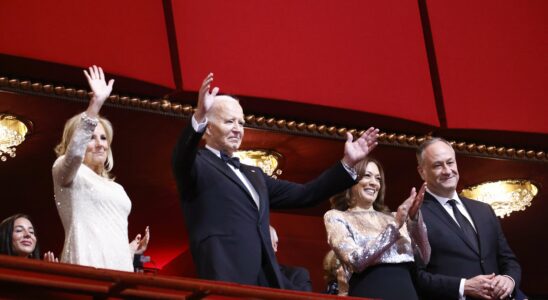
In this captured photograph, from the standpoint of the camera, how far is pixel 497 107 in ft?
20.5

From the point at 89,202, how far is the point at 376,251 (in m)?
1.05

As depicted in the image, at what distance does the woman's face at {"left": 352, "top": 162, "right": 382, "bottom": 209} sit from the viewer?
4.67 m

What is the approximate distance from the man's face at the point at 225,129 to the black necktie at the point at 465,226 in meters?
1.00

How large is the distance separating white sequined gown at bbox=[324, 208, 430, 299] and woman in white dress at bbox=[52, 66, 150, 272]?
826mm

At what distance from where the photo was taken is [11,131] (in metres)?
5.81

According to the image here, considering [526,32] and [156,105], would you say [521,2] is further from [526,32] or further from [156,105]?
[156,105]

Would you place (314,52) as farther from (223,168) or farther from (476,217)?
(223,168)

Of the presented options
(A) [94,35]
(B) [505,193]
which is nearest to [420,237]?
(A) [94,35]

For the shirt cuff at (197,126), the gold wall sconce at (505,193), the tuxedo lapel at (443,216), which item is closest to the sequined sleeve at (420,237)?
the tuxedo lapel at (443,216)

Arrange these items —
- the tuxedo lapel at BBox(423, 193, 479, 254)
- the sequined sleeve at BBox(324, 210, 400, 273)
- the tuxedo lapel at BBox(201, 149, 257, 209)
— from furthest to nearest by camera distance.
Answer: the tuxedo lapel at BBox(423, 193, 479, 254) < the sequined sleeve at BBox(324, 210, 400, 273) < the tuxedo lapel at BBox(201, 149, 257, 209)

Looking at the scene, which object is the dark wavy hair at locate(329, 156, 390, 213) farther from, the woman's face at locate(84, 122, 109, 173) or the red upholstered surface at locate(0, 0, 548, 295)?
the red upholstered surface at locate(0, 0, 548, 295)

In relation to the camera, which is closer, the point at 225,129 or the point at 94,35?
the point at 225,129

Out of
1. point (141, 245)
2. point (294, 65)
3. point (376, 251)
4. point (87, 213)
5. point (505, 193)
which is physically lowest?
point (376, 251)

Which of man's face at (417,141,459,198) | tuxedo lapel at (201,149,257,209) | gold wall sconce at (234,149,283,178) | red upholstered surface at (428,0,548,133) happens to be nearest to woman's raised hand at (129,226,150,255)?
tuxedo lapel at (201,149,257,209)
